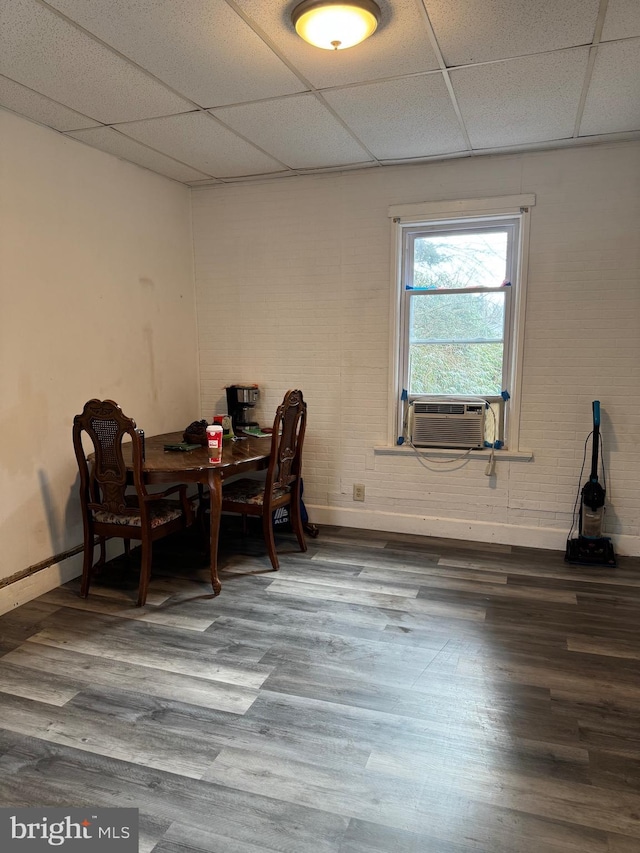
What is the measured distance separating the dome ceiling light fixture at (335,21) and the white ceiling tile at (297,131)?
2.07 ft

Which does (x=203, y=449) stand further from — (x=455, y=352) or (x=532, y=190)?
(x=532, y=190)

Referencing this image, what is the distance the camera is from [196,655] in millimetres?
2500

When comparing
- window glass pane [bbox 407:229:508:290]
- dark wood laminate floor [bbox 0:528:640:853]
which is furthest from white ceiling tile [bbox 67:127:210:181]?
dark wood laminate floor [bbox 0:528:640:853]

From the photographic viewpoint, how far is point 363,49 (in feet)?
7.47

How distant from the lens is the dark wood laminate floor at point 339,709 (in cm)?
163

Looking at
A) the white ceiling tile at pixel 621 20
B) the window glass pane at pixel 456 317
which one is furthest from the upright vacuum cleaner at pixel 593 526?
the white ceiling tile at pixel 621 20

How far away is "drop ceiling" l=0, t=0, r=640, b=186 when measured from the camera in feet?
6.73

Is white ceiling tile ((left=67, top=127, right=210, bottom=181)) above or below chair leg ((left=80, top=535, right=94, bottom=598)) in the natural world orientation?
above

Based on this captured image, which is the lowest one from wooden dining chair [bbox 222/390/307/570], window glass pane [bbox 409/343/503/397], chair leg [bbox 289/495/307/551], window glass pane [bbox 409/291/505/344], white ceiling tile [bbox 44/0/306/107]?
chair leg [bbox 289/495/307/551]

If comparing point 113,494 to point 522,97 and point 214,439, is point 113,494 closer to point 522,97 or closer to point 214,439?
point 214,439

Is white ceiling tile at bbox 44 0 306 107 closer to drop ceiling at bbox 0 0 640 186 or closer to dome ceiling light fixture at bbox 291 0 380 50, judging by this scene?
drop ceiling at bbox 0 0 640 186

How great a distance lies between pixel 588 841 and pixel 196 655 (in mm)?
1639

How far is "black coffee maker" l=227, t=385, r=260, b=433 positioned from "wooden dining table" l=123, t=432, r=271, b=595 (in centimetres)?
73

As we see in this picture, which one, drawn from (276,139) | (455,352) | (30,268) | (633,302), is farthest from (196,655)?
(633,302)
